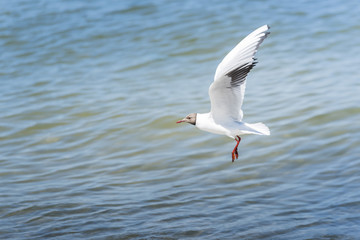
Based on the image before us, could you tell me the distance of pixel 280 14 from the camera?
13617mm

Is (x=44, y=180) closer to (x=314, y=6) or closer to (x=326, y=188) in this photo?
(x=326, y=188)

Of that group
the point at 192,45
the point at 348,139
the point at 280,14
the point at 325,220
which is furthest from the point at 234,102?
the point at 280,14

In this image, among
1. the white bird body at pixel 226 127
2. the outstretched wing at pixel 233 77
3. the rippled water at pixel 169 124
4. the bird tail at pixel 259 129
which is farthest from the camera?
the rippled water at pixel 169 124

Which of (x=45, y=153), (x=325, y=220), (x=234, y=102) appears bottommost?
(x=325, y=220)

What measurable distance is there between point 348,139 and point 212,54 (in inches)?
178

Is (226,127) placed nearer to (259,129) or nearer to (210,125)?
(210,125)

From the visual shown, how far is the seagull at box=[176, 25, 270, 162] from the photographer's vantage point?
16.2 feet

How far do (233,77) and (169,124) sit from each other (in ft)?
13.9

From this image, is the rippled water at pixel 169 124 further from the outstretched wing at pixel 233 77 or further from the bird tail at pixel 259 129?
the outstretched wing at pixel 233 77

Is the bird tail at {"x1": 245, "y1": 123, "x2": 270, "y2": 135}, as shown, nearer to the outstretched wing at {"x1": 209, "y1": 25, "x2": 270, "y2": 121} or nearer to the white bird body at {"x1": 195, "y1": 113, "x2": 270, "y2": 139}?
the white bird body at {"x1": 195, "y1": 113, "x2": 270, "y2": 139}

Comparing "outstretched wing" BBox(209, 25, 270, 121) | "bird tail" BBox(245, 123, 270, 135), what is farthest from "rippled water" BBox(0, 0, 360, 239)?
"outstretched wing" BBox(209, 25, 270, 121)

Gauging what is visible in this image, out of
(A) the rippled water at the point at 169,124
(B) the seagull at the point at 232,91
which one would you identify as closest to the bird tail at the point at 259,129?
(B) the seagull at the point at 232,91

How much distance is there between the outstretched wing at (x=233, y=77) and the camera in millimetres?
4926

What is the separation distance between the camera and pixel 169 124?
9.27 m
